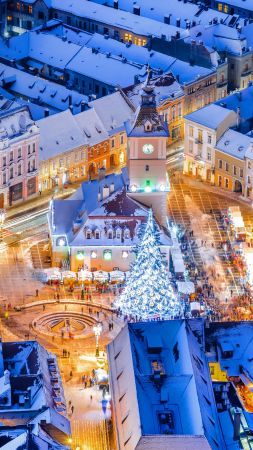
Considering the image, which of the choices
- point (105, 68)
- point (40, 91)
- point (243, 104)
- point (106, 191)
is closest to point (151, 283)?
point (106, 191)

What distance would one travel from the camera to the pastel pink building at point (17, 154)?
168875 millimetres

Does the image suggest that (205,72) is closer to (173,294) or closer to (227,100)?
(227,100)

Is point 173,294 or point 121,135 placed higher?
point 121,135

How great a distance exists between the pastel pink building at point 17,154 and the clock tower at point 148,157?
52.5 ft

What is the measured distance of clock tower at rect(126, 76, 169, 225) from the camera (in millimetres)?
156375

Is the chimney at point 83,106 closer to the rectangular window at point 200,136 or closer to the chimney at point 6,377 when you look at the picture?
the rectangular window at point 200,136

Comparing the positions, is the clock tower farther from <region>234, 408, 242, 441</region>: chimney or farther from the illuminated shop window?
<region>234, 408, 242, 441</region>: chimney

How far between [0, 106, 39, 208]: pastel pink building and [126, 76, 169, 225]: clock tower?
631 inches

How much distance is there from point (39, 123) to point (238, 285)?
34715 millimetres

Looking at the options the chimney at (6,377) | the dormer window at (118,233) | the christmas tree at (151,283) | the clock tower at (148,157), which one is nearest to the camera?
the chimney at (6,377)

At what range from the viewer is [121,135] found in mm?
182875

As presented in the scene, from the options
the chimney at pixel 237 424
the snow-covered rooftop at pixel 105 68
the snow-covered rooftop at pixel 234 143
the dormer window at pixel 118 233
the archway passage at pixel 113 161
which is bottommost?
the chimney at pixel 237 424

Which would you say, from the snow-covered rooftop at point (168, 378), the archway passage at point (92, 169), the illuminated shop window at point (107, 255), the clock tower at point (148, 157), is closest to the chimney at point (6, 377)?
the snow-covered rooftop at point (168, 378)

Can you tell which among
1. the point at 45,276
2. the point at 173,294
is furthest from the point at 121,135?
the point at 173,294
